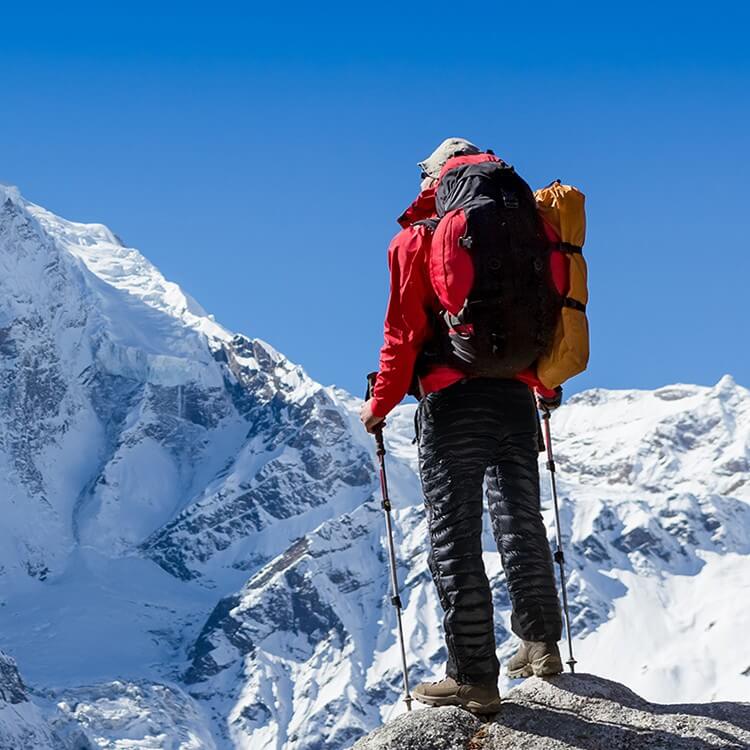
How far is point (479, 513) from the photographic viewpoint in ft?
38.1

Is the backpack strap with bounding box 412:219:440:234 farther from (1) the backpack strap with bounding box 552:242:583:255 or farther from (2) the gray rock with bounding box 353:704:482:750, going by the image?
(2) the gray rock with bounding box 353:704:482:750

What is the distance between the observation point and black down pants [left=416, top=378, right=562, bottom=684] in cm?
1120

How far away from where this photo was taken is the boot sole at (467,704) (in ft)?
Answer: 36.1

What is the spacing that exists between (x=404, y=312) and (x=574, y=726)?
281 centimetres

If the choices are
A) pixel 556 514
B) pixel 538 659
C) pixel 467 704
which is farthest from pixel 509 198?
pixel 467 704

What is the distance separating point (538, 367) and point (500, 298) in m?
0.72

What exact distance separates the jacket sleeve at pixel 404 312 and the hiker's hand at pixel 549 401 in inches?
51.7

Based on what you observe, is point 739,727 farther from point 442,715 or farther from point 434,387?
point 434,387

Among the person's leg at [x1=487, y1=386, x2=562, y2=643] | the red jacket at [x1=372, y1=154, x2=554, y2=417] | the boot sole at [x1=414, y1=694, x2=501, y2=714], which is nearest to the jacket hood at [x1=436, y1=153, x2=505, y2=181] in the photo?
the red jacket at [x1=372, y1=154, x2=554, y2=417]

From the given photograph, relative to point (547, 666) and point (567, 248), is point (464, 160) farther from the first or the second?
point (547, 666)

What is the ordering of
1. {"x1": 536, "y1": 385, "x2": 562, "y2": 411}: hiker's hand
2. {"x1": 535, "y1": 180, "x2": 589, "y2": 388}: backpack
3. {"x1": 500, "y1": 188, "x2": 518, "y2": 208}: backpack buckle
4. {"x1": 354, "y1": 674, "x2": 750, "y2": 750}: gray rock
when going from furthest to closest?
1. {"x1": 536, "y1": 385, "x2": 562, "y2": 411}: hiker's hand
2. {"x1": 535, "y1": 180, "x2": 589, "y2": 388}: backpack
3. {"x1": 500, "y1": 188, "x2": 518, "y2": 208}: backpack buckle
4. {"x1": 354, "y1": 674, "x2": 750, "y2": 750}: gray rock

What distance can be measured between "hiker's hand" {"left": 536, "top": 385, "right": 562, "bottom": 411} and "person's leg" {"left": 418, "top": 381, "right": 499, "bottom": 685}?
3.12 ft

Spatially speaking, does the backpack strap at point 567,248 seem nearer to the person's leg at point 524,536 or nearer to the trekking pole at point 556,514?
the person's leg at point 524,536

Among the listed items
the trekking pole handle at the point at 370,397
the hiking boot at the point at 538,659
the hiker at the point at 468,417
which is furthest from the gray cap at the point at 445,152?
the hiking boot at the point at 538,659
